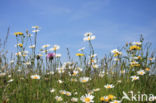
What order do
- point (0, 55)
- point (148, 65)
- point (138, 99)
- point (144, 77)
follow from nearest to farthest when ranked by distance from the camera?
point (138, 99)
point (144, 77)
point (148, 65)
point (0, 55)

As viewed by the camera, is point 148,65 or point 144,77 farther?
point 148,65

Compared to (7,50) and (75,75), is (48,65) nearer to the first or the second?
(75,75)

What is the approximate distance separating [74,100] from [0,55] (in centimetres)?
265

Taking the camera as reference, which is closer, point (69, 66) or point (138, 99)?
point (138, 99)

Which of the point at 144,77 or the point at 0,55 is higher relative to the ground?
the point at 0,55

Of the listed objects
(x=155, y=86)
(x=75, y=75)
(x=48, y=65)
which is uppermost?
(x=48, y=65)

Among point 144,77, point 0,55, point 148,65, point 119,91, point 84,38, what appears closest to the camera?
point 119,91

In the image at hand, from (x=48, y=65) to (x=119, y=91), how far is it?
3.67 ft

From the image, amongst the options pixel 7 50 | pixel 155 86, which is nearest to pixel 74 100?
pixel 155 86

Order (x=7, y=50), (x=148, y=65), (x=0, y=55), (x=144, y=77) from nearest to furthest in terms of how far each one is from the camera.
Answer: (x=144, y=77), (x=148, y=65), (x=0, y=55), (x=7, y=50)

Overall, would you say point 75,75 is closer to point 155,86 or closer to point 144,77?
point 144,77

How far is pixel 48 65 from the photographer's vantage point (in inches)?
112

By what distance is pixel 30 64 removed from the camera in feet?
10.3

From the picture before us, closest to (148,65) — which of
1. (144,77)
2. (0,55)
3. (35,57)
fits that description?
(144,77)
